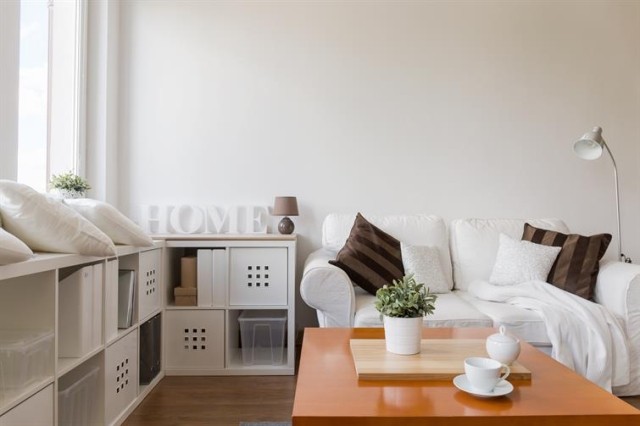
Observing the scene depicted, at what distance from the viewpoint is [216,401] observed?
8.16 feet

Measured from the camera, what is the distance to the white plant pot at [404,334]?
5.11 ft

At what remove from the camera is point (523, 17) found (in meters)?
3.52

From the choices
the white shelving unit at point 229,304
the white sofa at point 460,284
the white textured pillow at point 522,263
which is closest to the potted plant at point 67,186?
the white shelving unit at point 229,304

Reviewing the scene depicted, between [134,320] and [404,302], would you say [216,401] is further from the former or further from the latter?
[404,302]

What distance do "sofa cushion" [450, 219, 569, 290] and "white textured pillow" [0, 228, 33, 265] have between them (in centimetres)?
252

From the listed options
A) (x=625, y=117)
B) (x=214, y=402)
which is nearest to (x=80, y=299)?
(x=214, y=402)

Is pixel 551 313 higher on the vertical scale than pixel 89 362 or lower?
higher

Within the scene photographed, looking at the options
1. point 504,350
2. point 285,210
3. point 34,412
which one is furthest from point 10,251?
point 285,210

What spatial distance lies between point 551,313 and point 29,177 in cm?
287

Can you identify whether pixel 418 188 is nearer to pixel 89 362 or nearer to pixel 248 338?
pixel 248 338

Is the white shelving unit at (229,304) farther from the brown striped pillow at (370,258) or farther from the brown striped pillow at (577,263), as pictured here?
the brown striped pillow at (577,263)

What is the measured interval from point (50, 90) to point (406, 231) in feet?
7.74

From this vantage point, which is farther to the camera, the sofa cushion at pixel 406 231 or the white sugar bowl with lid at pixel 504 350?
the sofa cushion at pixel 406 231

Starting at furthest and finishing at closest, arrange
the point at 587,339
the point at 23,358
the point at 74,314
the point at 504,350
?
the point at 587,339, the point at 74,314, the point at 23,358, the point at 504,350
